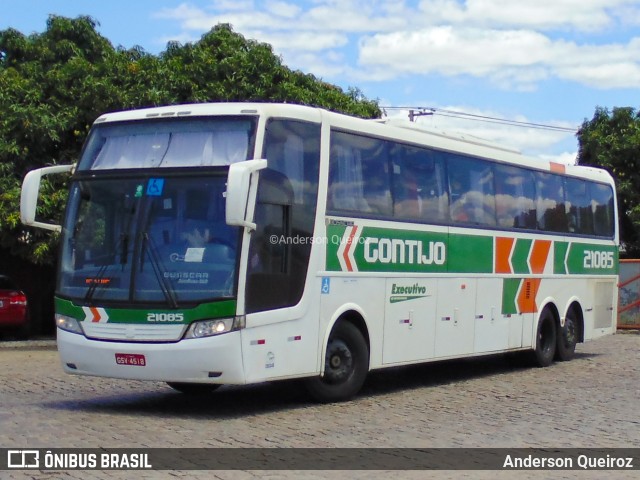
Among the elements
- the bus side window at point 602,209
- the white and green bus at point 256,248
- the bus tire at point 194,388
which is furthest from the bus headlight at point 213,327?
the bus side window at point 602,209

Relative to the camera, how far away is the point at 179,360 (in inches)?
446

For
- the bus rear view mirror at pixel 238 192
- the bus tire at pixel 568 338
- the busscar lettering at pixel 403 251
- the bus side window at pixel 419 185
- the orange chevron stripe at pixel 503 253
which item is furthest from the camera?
the bus tire at pixel 568 338

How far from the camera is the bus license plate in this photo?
11477 millimetres

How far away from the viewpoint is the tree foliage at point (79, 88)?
23500 millimetres

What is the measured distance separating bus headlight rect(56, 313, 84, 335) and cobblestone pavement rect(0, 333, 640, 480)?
888 mm

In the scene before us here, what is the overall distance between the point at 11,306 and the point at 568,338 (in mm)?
13403

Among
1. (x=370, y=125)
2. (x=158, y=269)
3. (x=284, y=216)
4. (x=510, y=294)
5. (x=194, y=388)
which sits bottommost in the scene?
(x=194, y=388)

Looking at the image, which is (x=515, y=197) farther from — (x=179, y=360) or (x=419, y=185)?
(x=179, y=360)

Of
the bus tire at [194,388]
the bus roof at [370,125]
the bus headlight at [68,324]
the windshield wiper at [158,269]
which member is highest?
the bus roof at [370,125]

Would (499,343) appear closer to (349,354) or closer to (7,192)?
(349,354)

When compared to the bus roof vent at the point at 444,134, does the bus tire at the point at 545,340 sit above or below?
below

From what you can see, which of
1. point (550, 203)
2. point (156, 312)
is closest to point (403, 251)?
point (156, 312)

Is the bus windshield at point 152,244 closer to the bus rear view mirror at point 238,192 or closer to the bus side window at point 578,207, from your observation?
the bus rear view mirror at point 238,192

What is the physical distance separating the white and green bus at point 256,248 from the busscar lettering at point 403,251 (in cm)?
3
